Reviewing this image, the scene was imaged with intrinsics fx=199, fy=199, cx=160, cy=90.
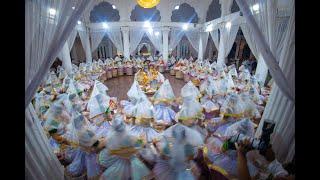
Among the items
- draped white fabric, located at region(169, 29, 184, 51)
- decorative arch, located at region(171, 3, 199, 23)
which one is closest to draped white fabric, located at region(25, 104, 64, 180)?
draped white fabric, located at region(169, 29, 184, 51)

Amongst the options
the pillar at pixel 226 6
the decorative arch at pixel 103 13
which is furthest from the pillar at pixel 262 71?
the decorative arch at pixel 103 13

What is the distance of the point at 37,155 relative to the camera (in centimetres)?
244

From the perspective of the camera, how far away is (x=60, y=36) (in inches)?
96.7

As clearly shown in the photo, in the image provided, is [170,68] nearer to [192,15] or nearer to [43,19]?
[192,15]

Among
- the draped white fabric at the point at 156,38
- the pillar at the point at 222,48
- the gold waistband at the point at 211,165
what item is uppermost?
the draped white fabric at the point at 156,38

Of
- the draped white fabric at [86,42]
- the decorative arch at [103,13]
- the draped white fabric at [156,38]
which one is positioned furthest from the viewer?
the decorative arch at [103,13]

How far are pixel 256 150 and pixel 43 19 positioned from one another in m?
3.01

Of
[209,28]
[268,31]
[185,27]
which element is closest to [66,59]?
[185,27]

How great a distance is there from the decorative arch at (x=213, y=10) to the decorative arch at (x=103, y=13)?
24.6 feet

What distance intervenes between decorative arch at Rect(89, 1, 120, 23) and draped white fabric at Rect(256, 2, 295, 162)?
14641 mm

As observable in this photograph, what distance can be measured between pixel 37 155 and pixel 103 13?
15546 millimetres

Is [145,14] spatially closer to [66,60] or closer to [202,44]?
[202,44]

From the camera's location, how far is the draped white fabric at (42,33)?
217 centimetres

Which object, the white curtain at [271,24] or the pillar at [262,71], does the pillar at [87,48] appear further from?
the white curtain at [271,24]
